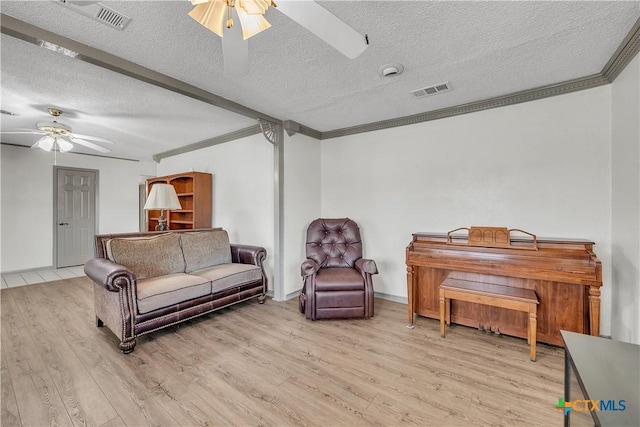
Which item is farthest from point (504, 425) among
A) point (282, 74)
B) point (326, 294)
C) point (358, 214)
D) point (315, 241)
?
point (282, 74)

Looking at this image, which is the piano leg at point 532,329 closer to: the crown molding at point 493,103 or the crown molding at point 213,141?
the crown molding at point 493,103

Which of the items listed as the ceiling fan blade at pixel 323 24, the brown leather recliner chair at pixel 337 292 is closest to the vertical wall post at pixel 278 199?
the brown leather recliner chair at pixel 337 292

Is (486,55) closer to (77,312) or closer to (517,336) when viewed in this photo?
(517,336)

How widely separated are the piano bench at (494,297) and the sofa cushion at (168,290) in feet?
7.94

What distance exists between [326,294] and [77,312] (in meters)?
2.96

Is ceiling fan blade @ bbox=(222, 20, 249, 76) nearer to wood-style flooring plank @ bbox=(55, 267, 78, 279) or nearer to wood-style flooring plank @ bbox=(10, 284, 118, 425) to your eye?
wood-style flooring plank @ bbox=(10, 284, 118, 425)

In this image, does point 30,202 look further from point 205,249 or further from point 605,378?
point 605,378

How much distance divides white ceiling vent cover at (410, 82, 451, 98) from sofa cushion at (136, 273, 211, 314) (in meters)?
2.93

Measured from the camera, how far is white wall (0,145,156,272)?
15.8ft

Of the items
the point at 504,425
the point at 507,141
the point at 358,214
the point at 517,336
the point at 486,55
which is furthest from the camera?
the point at 358,214

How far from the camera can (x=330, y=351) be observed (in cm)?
233

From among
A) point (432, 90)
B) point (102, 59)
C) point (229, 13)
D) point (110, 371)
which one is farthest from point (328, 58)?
point (110, 371)

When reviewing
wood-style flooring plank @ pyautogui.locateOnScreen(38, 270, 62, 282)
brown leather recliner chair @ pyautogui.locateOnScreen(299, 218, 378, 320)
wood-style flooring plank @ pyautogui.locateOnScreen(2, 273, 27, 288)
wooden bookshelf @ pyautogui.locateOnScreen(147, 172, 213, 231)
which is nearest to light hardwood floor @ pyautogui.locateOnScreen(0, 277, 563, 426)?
brown leather recliner chair @ pyautogui.locateOnScreen(299, 218, 378, 320)

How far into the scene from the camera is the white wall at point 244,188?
151 inches
